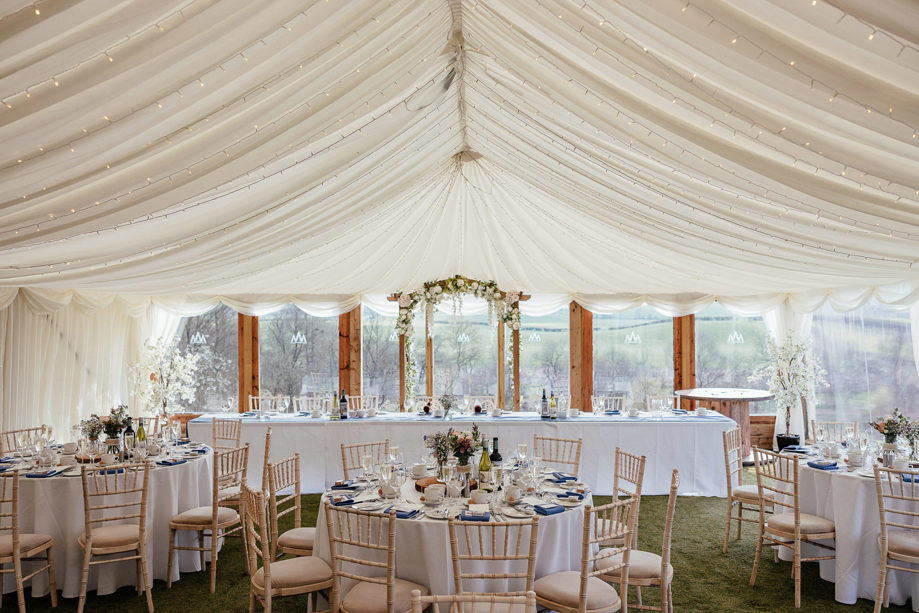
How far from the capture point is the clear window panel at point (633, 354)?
10.8 metres

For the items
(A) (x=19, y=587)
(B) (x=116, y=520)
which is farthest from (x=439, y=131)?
(A) (x=19, y=587)

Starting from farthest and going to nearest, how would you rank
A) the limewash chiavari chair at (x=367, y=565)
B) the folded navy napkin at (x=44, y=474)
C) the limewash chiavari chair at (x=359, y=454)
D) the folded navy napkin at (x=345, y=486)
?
1. the limewash chiavari chair at (x=359, y=454)
2. the folded navy napkin at (x=44, y=474)
3. the folded navy napkin at (x=345, y=486)
4. the limewash chiavari chair at (x=367, y=565)

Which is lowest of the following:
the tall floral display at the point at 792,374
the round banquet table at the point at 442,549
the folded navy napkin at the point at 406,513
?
the round banquet table at the point at 442,549

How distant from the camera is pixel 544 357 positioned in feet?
36.2

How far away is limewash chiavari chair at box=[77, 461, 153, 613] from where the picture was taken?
4535 millimetres

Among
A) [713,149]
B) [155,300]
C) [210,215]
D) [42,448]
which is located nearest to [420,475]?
[210,215]

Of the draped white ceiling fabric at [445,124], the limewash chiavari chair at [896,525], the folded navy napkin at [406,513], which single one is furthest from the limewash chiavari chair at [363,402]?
the limewash chiavari chair at [896,525]

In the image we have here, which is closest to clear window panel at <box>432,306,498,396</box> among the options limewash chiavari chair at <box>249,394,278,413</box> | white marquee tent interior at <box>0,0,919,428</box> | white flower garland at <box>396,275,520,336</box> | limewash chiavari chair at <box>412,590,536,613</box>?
white flower garland at <box>396,275,520,336</box>

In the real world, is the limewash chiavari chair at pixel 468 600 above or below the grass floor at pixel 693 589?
above

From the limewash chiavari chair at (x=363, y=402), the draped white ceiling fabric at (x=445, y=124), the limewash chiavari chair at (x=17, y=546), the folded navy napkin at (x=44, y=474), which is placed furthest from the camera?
the limewash chiavari chair at (x=363, y=402)

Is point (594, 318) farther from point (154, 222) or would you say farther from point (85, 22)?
point (85, 22)

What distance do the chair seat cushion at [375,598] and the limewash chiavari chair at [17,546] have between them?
102 inches

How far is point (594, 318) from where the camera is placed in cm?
1093

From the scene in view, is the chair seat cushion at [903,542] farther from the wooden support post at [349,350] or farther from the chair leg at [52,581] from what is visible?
the wooden support post at [349,350]
